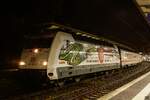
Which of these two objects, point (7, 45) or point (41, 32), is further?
point (7, 45)

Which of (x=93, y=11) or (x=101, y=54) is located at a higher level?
(x=93, y=11)

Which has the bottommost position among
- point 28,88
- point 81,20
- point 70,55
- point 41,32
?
point 28,88

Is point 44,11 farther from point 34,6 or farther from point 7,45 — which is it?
point 7,45

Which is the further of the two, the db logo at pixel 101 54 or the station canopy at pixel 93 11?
the db logo at pixel 101 54

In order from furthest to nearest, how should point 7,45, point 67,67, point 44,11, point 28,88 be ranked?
point 7,45 < point 44,11 < point 28,88 < point 67,67

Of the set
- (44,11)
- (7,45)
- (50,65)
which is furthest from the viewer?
(7,45)

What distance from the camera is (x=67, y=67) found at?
15.9 m

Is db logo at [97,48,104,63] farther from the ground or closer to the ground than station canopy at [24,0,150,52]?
closer to the ground

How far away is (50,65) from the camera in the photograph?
1464 cm

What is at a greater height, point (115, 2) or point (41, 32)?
point (115, 2)

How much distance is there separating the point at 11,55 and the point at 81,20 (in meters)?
6.50

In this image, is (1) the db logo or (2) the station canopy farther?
(1) the db logo

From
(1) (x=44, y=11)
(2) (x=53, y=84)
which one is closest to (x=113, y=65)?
(1) (x=44, y=11)

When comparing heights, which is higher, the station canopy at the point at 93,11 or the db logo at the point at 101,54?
the station canopy at the point at 93,11
